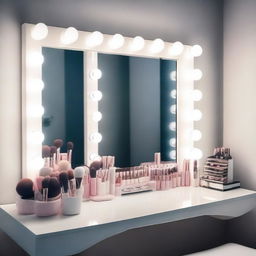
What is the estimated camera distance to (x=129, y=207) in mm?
1665

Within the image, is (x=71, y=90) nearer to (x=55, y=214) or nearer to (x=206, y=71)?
(x=55, y=214)

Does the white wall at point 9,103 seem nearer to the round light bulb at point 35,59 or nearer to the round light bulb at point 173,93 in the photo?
the round light bulb at point 35,59

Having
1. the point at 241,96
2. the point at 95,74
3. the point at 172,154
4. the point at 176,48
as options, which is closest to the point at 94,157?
the point at 95,74

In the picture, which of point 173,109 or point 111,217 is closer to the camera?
point 111,217

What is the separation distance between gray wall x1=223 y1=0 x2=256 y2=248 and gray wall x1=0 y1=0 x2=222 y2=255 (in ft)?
0.22

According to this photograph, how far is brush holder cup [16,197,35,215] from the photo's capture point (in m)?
1.52

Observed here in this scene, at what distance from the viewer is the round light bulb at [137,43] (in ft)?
6.36

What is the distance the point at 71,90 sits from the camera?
71.6 inches

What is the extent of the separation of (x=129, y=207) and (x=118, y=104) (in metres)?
0.56

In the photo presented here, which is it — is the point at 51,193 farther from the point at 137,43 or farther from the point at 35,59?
the point at 137,43

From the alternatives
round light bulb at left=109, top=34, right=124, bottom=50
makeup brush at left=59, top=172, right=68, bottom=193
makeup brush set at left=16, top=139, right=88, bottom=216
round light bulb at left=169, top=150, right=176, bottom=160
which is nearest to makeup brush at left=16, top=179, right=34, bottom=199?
makeup brush set at left=16, top=139, right=88, bottom=216

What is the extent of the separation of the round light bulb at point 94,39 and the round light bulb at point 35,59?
25 cm

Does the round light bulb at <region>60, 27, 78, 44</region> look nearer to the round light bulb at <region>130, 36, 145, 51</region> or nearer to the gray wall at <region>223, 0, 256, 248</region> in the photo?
the round light bulb at <region>130, 36, 145, 51</region>

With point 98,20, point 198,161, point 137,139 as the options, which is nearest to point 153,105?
point 137,139
